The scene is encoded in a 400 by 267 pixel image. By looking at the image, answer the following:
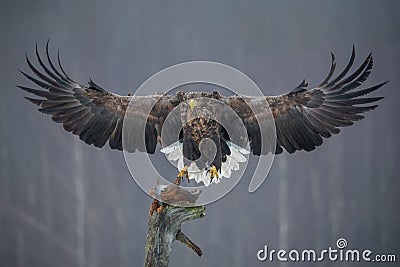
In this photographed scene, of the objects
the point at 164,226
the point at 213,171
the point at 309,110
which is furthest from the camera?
the point at 309,110

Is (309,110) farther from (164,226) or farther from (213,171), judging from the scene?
(164,226)

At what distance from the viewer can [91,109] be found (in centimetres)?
406

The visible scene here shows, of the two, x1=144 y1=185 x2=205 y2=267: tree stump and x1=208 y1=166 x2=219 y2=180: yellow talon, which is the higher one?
x1=208 y1=166 x2=219 y2=180: yellow talon

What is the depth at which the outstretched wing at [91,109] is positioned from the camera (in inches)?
158

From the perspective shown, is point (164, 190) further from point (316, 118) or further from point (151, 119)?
point (316, 118)

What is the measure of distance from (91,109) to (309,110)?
140 cm

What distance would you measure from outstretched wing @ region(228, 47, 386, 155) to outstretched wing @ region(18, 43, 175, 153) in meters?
0.57

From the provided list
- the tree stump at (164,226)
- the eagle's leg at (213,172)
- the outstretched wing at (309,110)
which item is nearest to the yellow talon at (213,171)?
the eagle's leg at (213,172)

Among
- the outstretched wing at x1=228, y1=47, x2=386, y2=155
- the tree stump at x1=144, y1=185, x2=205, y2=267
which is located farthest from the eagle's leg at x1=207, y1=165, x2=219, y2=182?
Result: the outstretched wing at x1=228, y1=47, x2=386, y2=155

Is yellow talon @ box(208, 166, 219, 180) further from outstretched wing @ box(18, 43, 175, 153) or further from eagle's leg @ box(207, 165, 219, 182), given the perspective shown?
outstretched wing @ box(18, 43, 175, 153)

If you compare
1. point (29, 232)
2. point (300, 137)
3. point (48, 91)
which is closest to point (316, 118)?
point (300, 137)

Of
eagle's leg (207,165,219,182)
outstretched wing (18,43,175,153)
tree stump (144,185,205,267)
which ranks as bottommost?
tree stump (144,185,205,267)

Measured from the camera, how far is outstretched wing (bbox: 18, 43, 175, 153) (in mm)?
4016

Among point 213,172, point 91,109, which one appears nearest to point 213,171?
point 213,172
